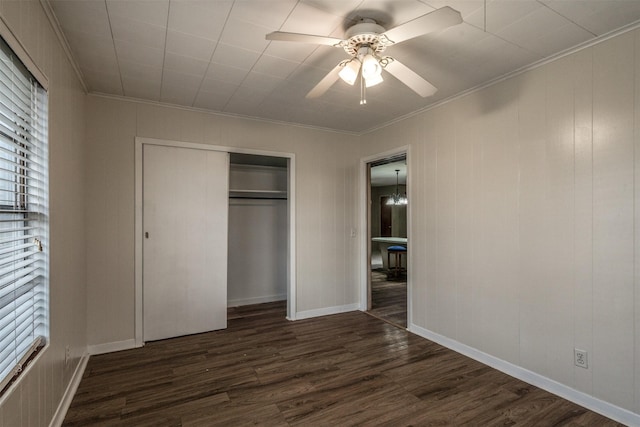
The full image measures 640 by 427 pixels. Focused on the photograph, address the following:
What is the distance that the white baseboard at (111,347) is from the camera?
2.97m

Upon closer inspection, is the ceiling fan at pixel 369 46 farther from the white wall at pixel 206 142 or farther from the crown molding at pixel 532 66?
the white wall at pixel 206 142

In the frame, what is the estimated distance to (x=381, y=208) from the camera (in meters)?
10.9

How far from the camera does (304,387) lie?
2.43 metres

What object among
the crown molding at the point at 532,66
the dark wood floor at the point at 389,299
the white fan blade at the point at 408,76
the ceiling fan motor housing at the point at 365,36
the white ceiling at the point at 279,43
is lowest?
the dark wood floor at the point at 389,299

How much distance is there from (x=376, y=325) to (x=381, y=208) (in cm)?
742

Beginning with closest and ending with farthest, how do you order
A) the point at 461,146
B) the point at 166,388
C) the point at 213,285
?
the point at 166,388 < the point at 461,146 < the point at 213,285

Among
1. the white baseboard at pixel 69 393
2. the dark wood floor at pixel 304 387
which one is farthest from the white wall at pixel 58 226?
the dark wood floor at pixel 304 387

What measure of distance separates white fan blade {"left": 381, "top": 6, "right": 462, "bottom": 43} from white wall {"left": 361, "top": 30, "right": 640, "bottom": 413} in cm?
143

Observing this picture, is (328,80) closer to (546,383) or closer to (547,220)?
(547,220)

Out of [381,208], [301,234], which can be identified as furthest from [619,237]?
[381,208]

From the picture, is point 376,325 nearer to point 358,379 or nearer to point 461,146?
point 358,379

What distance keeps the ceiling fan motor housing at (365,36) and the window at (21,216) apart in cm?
164

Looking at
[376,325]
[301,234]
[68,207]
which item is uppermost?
[68,207]

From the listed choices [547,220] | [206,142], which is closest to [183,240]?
[206,142]
